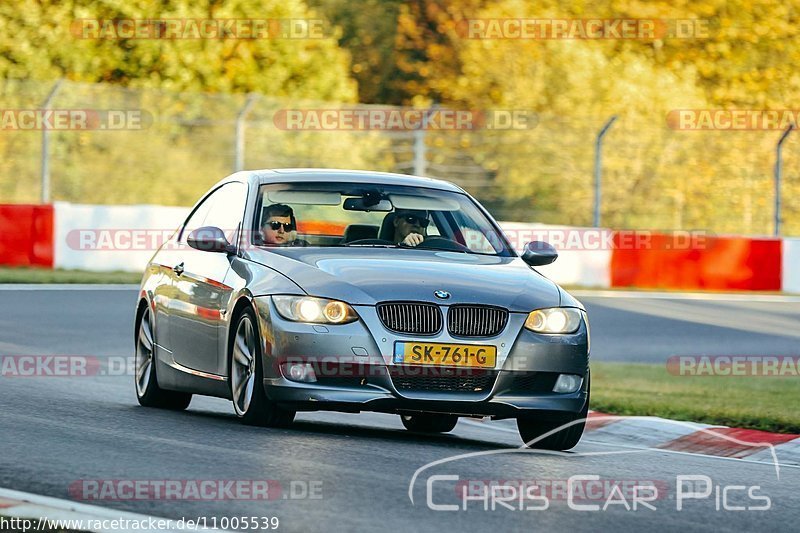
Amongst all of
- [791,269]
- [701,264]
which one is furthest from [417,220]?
[791,269]

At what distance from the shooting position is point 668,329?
2061cm

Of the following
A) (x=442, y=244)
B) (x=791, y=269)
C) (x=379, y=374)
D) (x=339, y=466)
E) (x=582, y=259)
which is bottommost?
(x=791, y=269)

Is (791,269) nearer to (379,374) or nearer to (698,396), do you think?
(698,396)

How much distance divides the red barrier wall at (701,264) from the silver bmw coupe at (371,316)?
57.0 feet

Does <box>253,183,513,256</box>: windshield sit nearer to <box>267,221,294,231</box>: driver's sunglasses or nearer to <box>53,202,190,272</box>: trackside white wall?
<box>267,221,294,231</box>: driver's sunglasses

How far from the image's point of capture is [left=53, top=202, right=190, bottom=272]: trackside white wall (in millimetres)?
24703

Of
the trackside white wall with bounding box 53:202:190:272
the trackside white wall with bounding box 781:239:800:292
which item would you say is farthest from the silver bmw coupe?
the trackside white wall with bounding box 781:239:800:292

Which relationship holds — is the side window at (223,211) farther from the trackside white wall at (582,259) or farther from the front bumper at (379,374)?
the trackside white wall at (582,259)

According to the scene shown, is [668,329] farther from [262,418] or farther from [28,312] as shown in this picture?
[262,418]

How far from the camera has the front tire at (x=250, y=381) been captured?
360 inches

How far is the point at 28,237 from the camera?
79.8 feet

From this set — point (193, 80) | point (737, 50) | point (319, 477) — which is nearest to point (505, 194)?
point (193, 80)

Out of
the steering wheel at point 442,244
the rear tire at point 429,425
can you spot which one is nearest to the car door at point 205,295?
the steering wheel at point 442,244

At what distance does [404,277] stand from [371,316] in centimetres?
37
